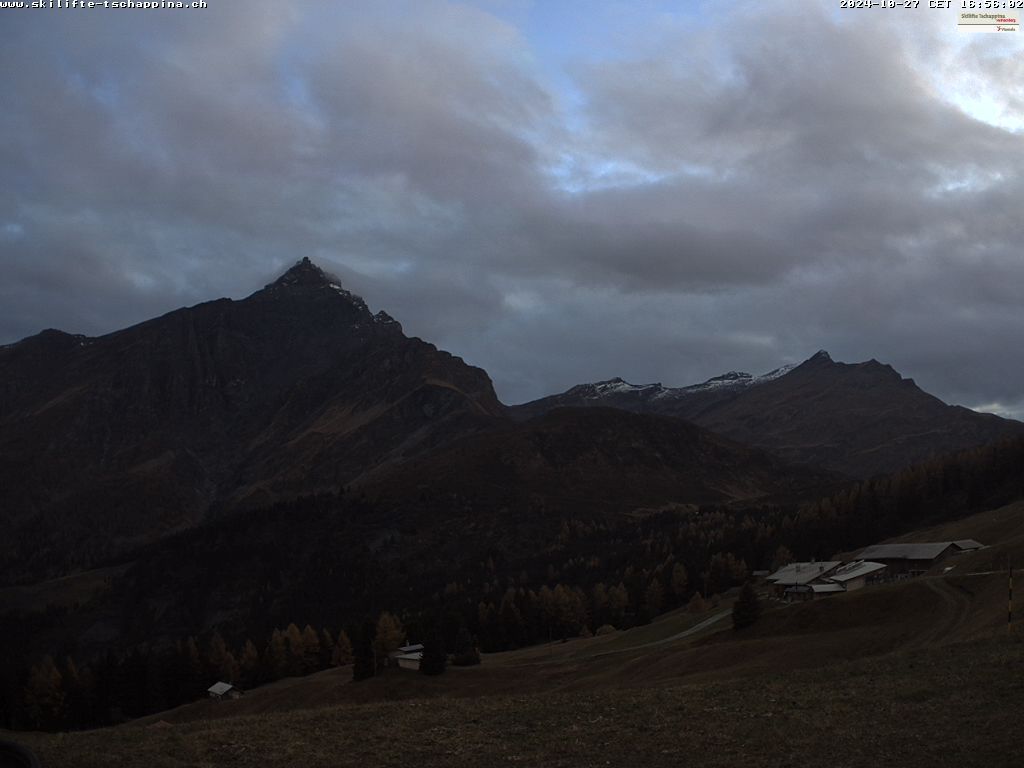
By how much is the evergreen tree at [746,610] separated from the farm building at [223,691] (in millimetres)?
59607

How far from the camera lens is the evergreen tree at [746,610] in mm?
71312

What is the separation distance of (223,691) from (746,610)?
64011mm

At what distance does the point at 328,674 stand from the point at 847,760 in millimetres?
83525

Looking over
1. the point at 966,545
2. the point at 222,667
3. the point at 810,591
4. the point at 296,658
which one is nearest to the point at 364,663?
the point at 296,658

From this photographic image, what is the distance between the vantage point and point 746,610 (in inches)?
2822

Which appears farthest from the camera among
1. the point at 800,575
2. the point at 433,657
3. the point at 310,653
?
the point at 310,653

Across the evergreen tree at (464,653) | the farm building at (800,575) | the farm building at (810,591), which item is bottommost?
Answer: the evergreen tree at (464,653)

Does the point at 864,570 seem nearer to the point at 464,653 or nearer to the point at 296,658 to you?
the point at 464,653

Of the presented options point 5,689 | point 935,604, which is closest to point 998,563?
point 935,604

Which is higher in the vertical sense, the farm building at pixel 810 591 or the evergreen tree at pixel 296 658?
the farm building at pixel 810 591

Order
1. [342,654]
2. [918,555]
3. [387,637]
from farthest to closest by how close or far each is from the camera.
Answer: [342,654], [918,555], [387,637]

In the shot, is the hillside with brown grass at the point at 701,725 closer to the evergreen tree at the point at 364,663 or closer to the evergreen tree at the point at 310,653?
the evergreen tree at the point at 364,663

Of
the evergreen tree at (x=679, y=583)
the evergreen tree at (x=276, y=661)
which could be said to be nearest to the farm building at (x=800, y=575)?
the evergreen tree at (x=679, y=583)

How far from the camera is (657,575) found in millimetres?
146000
